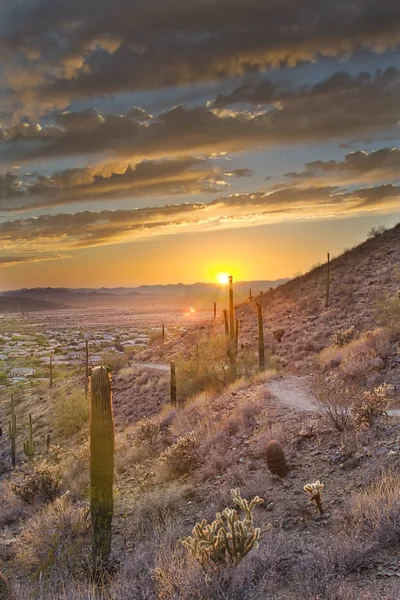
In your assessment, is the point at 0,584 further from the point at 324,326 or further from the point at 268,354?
the point at 324,326

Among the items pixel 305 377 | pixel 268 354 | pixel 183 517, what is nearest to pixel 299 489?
pixel 183 517

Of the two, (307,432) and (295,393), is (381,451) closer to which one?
(307,432)

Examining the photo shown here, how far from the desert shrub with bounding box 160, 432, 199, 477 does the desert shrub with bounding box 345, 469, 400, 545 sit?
6.68 meters

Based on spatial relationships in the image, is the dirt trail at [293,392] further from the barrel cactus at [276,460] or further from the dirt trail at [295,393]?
the barrel cactus at [276,460]

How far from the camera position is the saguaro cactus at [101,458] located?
8945 mm

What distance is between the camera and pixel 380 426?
11398 millimetres

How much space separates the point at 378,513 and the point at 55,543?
7.25m

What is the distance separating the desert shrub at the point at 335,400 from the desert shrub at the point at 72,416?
19164mm

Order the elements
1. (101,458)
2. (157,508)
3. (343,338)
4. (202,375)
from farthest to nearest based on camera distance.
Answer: (202,375)
(343,338)
(157,508)
(101,458)

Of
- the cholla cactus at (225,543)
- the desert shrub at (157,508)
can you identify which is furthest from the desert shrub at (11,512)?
the cholla cactus at (225,543)

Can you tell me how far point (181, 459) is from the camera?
14039 mm

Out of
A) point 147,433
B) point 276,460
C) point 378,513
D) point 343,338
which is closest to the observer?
point 378,513

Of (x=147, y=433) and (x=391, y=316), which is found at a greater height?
(x=391, y=316)

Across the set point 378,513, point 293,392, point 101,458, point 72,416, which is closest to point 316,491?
point 378,513
